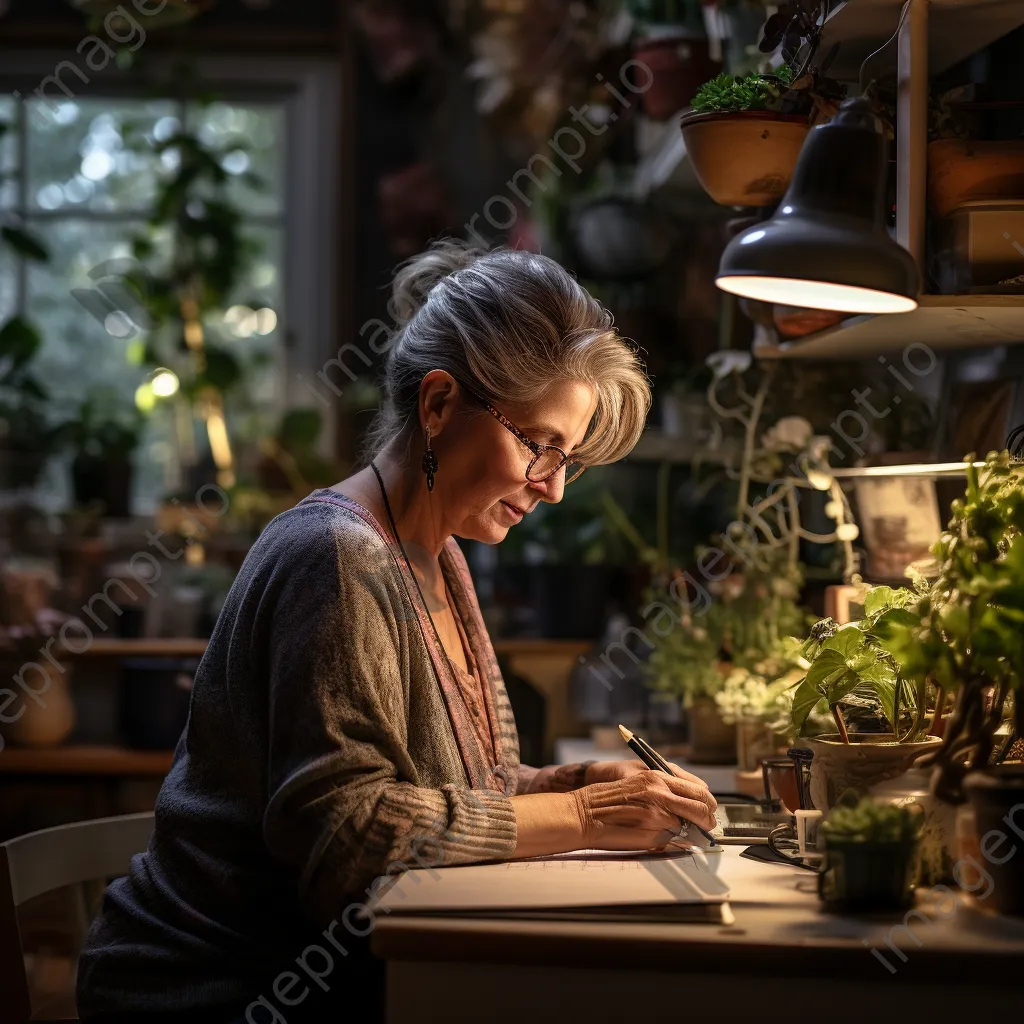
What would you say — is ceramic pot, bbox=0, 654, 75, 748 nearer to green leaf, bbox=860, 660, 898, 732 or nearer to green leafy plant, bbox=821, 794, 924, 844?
green leaf, bbox=860, 660, 898, 732

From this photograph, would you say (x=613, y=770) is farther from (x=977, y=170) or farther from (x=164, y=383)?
(x=164, y=383)

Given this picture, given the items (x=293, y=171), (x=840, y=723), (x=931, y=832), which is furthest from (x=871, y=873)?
(x=293, y=171)

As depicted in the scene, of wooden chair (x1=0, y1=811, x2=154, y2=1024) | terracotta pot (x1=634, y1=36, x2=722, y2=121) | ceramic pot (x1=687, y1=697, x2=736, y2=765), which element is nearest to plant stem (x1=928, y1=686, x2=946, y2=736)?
ceramic pot (x1=687, y1=697, x2=736, y2=765)

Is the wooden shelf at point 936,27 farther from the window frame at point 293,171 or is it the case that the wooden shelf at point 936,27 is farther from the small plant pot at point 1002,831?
the window frame at point 293,171

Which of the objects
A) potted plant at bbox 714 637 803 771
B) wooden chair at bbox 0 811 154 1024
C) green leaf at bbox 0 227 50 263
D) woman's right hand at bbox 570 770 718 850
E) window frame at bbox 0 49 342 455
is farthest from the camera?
window frame at bbox 0 49 342 455

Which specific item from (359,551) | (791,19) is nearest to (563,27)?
(791,19)

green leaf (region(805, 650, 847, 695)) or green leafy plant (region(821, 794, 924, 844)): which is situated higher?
green leaf (region(805, 650, 847, 695))

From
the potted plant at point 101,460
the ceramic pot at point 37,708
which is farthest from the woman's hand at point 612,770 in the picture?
the potted plant at point 101,460

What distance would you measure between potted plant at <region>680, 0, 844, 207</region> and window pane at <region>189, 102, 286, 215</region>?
245cm

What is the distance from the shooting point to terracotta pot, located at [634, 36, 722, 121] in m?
2.63

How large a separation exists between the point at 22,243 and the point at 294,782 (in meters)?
2.83

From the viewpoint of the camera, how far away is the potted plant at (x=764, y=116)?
1829 millimetres

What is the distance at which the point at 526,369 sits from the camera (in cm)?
162

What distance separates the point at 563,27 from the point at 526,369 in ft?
7.35
